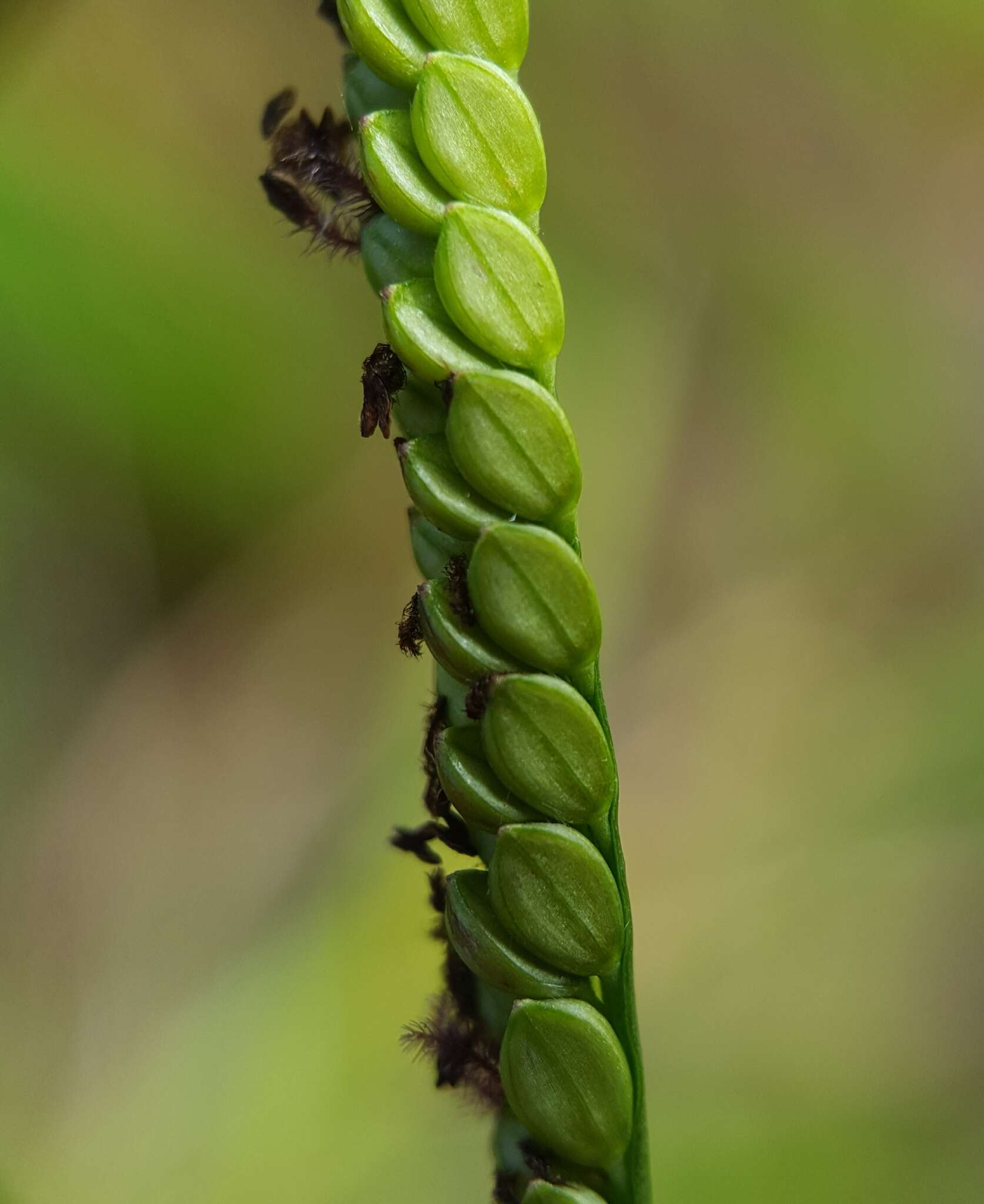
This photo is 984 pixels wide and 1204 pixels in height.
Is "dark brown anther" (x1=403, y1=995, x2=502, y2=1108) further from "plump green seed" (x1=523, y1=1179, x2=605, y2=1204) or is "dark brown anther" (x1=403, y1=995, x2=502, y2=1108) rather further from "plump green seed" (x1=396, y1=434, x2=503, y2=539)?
"plump green seed" (x1=396, y1=434, x2=503, y2=539)

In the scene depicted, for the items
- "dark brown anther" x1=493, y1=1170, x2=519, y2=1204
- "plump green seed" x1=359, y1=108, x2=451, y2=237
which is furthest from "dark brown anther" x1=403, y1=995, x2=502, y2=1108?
"plump green seed" x1=359, y1=108, x2=451, y2=237

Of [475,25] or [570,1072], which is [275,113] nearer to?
[475,25]

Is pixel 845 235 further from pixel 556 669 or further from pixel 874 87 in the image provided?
pixel 556 669

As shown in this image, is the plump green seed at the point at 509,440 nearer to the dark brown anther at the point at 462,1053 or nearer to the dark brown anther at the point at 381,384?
the dark brown anther at the point at 381,384

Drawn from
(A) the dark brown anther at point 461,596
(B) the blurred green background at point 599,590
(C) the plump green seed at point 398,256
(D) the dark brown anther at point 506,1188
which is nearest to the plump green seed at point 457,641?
(A) the dark brown anther at point 461,596

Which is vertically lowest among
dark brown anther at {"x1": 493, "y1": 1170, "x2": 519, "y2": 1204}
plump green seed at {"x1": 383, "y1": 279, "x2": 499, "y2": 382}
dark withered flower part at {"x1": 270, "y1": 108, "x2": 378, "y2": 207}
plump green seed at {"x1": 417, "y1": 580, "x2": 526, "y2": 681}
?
dark brown anther at {"x1": 493, "y1": 1170, "x2": 519, "y2": 1204}

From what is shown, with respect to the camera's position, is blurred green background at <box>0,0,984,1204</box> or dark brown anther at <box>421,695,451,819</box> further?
blurred green background at <box>0,0,984,1204</box>

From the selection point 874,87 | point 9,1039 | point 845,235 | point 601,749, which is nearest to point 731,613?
point 845,235
